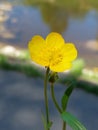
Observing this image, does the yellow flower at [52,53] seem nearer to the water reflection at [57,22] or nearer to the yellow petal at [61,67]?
the yellow petal at [61,67]

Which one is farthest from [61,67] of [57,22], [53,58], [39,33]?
[57,22]

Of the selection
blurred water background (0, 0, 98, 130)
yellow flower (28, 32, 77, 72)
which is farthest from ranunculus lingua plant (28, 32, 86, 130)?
blurred water background (0, 0, 98, 130)

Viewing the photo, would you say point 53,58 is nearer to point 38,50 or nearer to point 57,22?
point 38,50

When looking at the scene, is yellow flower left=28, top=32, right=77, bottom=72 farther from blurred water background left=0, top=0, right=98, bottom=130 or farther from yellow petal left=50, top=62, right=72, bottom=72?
blurred water background left=0, top=0, right=98, bottom=130

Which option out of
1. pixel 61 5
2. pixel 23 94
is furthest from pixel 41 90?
pixel 61 5

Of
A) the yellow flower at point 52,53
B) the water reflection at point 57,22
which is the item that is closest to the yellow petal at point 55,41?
the yellow flower at point 52,53

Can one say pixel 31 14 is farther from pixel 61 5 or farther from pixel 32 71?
pixel 32 71
